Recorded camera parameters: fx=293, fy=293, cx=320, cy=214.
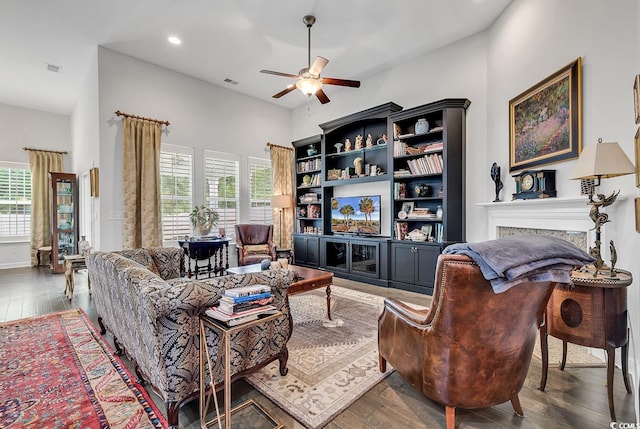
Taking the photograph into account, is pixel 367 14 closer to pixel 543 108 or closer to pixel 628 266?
pixel 543 108

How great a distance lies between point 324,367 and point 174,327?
1.24 m

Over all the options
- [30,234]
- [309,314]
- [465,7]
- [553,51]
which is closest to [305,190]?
[309,314]

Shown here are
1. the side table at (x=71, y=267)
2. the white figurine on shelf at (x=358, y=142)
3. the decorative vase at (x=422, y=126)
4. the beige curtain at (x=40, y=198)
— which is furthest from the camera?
the beige curtain at (x=40, y=198)

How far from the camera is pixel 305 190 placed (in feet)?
21.8

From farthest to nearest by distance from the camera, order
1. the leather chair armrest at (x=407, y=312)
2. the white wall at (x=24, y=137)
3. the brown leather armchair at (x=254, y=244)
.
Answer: the white wall at (x=24, y=137) < the brown leather armchair at (x=254, y=244) < the leather chair armrest at (x=407, y=312)

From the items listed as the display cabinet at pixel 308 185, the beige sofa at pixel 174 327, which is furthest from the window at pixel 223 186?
the beige sofa at pixel 174 327

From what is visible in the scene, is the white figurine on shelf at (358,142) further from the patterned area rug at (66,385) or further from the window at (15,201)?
the window at (15,201)

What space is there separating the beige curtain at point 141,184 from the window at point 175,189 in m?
0.28

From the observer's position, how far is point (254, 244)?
5742mm

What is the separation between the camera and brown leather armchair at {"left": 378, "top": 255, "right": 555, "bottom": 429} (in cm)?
142

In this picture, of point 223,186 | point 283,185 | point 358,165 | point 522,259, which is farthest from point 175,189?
point 522,259

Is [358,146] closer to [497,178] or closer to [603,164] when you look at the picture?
[497,178]

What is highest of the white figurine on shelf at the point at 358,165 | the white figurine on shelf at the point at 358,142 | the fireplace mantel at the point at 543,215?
the white figurine on shelf at the point at 358,142

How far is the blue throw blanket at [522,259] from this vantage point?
4.25ft
